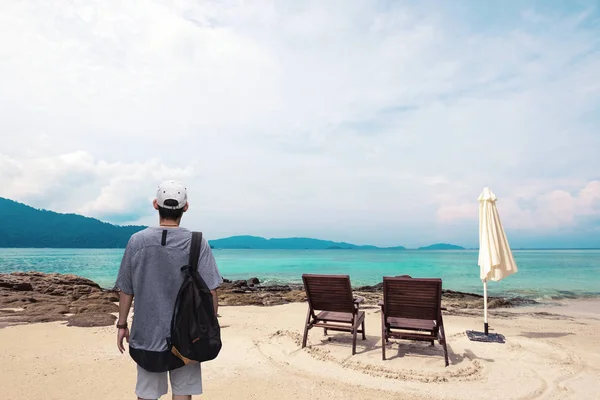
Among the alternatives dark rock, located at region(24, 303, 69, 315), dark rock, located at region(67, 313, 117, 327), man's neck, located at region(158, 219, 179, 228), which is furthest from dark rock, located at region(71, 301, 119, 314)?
man's neck, located at region(158, 219, 179, 228)

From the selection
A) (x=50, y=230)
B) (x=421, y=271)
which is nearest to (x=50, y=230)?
(x=50, y=230)

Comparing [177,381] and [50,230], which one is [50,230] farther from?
→ [177,381]

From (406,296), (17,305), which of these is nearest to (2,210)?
(17,305)

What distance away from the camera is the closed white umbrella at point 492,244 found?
23.4 feet

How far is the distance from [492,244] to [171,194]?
21.0ft

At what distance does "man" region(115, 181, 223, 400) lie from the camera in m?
2.54

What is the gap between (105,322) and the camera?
323 inches

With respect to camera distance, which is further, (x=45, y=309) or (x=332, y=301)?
(x=45, y=309)

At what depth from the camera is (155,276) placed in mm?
2568

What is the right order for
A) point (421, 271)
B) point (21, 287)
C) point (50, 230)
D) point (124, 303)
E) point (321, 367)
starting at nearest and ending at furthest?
point (124, 303)
point (321, 367)
point (21, 287)
point (421, 271)
point (50, 230)

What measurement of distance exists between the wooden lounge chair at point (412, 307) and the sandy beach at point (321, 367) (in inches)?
14.3

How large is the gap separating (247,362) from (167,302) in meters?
3.51

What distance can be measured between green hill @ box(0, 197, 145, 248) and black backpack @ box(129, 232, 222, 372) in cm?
16792

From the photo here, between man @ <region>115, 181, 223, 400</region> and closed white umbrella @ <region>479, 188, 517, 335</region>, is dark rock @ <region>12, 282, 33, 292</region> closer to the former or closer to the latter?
man @ <region>115, 181, 223, 400</region>
